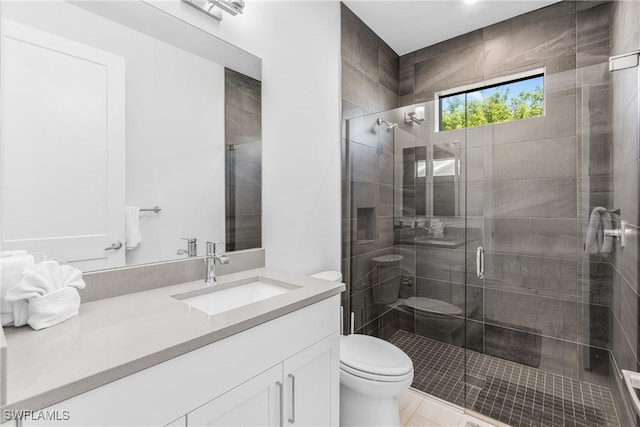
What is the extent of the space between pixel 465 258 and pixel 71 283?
2.12 metres

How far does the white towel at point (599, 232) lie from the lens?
166 centimetres

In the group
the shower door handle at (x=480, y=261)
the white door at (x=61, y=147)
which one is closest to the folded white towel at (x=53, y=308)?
the white door at (x=61, y=147)

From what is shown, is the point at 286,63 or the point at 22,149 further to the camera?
the point at 286,63

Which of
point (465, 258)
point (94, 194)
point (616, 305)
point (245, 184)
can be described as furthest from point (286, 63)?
point (616, 305)

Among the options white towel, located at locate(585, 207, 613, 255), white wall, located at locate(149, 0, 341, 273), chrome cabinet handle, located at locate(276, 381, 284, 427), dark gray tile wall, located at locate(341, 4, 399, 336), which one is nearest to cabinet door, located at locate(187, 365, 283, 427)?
chrome cabinet handle, located at locate(276, 381, 284, 427)

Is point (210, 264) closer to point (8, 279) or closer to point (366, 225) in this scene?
point (8, 279)

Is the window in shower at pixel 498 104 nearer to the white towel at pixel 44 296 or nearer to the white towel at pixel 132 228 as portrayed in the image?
the white towel at pixel 132 228

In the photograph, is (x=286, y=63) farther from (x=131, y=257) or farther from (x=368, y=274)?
(x=368, y=274)

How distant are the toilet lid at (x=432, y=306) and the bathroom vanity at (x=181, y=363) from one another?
46.2 inches

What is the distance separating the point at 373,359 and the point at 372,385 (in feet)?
0.45

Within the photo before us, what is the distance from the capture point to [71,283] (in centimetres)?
87

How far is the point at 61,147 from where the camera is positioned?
3.26 ft

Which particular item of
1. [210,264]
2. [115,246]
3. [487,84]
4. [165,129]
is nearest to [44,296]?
[115,246]

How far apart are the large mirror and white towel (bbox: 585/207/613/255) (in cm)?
190
